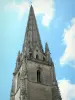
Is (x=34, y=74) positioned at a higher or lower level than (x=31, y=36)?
lower

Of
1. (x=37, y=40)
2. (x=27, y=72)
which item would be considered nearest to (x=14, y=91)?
(x=27, y=72)

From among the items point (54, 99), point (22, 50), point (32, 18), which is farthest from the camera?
point (32, 18)

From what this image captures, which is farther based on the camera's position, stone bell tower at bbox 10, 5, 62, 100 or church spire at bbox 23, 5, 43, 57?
church spire at bbox 23, 5, 43, 57

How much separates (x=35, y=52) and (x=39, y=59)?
5.48 ft

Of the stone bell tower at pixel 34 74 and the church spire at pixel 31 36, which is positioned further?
the church spire at pixel 31 36

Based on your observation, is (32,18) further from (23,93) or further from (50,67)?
(23,93)

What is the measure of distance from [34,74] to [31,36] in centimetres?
842

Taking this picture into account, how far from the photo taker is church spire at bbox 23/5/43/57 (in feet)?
149

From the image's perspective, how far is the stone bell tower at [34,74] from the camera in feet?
127

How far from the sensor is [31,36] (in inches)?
1859

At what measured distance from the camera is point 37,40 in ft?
154

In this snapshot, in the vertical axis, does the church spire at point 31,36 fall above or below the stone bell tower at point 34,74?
above

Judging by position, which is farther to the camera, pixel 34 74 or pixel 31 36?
pixel 31 36

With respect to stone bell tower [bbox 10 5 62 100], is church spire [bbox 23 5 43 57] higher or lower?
higher
